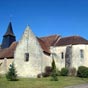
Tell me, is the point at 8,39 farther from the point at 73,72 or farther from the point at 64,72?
the point at 73,72

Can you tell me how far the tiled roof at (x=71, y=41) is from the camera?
4194 cm

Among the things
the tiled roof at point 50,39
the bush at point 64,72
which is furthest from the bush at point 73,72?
the tiled roof at point 50,39

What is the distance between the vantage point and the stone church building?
40.8 metres

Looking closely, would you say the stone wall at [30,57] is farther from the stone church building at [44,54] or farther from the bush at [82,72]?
the bush at [82,72]

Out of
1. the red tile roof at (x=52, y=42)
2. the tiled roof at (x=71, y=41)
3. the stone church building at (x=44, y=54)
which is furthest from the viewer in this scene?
the red tile roof at (x=52, y=42)

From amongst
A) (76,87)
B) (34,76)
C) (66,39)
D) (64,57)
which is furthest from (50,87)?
(66,39)

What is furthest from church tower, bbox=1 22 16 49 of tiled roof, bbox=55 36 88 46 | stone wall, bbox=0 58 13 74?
tiled roof, bbox=55 36 88 46

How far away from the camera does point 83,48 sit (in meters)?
41.2

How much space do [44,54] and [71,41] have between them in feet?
20.1

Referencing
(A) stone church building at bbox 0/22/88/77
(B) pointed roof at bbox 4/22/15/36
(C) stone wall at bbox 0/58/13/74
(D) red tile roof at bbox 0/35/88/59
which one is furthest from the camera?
(B) pointed roof at bbox 4/22/15/36

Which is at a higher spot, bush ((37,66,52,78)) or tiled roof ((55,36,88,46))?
tiled roof ((55,36,88,46))

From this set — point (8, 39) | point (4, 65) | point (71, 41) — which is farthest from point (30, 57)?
point (8, 39)

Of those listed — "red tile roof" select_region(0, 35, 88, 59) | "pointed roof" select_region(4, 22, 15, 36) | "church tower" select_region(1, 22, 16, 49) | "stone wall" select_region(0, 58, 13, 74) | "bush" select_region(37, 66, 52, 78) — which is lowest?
"bush" select_region(37, 66, 52, 78)

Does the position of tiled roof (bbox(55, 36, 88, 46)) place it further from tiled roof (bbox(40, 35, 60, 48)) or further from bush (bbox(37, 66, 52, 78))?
Answer: bush (bbox(37, 66, 52, 78))
